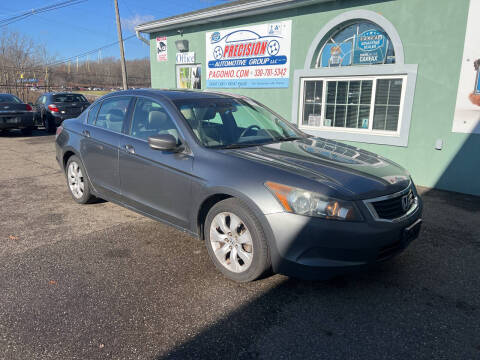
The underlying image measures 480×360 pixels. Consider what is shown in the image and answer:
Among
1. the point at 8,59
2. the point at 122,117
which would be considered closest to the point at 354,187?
the point at 122,117

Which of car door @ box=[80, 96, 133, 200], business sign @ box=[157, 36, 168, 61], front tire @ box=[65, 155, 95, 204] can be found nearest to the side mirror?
car door @ box=[80, 96, 133, 200]

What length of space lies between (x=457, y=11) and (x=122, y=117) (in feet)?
18.7

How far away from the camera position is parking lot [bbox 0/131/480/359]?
2357mm

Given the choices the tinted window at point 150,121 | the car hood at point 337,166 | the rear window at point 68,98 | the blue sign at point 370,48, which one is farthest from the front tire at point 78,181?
the rear window at point 68,98

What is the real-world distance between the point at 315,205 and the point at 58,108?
14345 mm

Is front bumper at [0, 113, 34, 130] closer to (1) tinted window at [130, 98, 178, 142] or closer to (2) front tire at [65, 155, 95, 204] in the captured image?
(2) front tire at [65, 155, 95, 204]

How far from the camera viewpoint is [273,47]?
28.5 feet

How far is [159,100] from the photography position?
3.88 metres

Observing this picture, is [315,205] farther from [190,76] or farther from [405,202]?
[190,76]

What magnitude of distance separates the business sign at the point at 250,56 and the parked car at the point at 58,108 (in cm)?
716

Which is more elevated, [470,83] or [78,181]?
[470,83]

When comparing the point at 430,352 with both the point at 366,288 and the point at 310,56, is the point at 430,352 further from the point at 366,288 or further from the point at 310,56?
the point at 310,56

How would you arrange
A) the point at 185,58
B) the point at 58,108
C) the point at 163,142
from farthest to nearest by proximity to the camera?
the point at 58,108 < the point at 185,58 < the point at 163,142

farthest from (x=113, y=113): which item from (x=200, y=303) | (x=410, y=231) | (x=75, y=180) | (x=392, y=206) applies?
(x=410, y=231)
